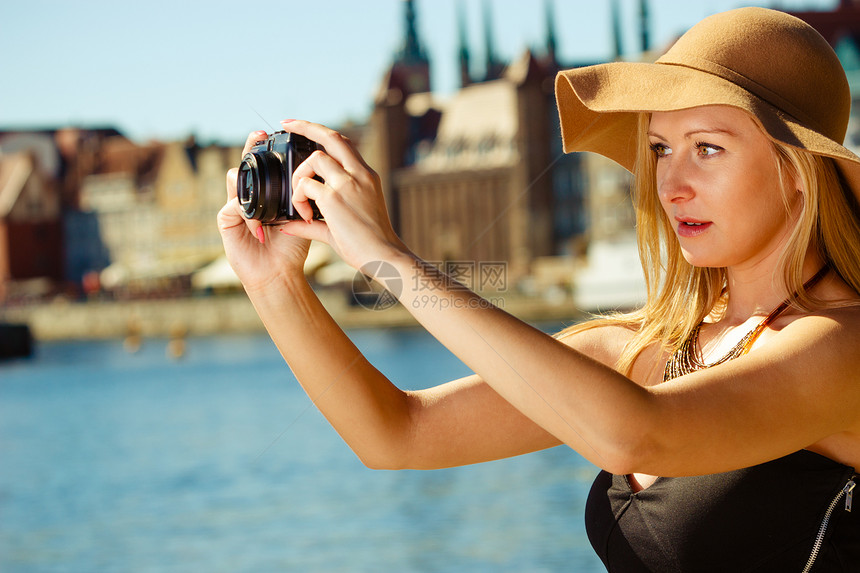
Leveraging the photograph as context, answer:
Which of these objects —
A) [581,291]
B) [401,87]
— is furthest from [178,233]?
[581,291]

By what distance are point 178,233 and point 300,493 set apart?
35.7 m

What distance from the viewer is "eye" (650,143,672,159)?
112 cm

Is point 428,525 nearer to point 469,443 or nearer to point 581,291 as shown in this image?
point 469,443

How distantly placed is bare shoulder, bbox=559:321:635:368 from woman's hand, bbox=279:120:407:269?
381mm

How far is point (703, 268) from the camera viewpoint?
1261 millimetres

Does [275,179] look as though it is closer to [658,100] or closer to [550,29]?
[658,100]

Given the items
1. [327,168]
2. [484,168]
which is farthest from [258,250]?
[484,168]

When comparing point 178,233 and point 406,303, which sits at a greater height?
point 406,303

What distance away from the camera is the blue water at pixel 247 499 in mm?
11039

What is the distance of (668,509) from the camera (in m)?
1.08

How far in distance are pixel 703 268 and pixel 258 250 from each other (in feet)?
1.60

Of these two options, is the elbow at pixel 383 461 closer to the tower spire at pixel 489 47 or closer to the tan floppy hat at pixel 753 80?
the tan floppy hat at pixel 753 80

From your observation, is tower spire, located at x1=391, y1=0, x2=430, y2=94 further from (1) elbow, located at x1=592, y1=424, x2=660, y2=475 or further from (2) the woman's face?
(1) elbow, located at x1=592, y1=424, x2=660, y2=475

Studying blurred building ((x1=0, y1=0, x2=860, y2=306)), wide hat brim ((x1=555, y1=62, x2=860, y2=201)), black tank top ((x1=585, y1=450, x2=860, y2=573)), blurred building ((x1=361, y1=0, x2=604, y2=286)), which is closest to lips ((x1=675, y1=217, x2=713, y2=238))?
wide hat brim ((x1=555, y1=62, x2=860, y2=201))
